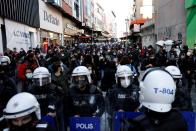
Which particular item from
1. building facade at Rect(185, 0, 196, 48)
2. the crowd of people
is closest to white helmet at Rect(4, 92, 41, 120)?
the crowd of people

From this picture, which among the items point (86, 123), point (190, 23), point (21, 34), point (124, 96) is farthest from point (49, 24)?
point (86, 123)

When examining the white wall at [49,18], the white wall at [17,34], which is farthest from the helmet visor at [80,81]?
the white wall at [49,18]

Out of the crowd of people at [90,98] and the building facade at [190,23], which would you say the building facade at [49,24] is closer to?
the building facade at [190,23]

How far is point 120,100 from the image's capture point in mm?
6188

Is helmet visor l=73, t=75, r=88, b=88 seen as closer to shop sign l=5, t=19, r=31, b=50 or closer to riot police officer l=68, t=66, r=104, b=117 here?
riot police officer l=68, t=66, r=104, b=117

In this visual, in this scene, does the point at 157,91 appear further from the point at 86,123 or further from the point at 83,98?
the point at 83,98

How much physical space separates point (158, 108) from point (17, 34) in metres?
25.7

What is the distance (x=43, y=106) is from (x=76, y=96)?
51 cm

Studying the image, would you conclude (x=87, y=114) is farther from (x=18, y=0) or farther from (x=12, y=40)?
(x=18, y=0)

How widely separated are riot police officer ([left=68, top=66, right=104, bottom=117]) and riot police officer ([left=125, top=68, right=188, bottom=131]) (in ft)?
8.95

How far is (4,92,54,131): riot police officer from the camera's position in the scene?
3475 mm

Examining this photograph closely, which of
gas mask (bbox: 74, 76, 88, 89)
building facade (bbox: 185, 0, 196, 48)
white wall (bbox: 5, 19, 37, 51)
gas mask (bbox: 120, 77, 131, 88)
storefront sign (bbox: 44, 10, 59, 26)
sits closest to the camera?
gas mask (bbox: 74, 76, 88, 89)

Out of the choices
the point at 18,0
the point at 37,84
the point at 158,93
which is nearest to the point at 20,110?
the point at 158,93

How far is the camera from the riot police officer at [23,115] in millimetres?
3475
